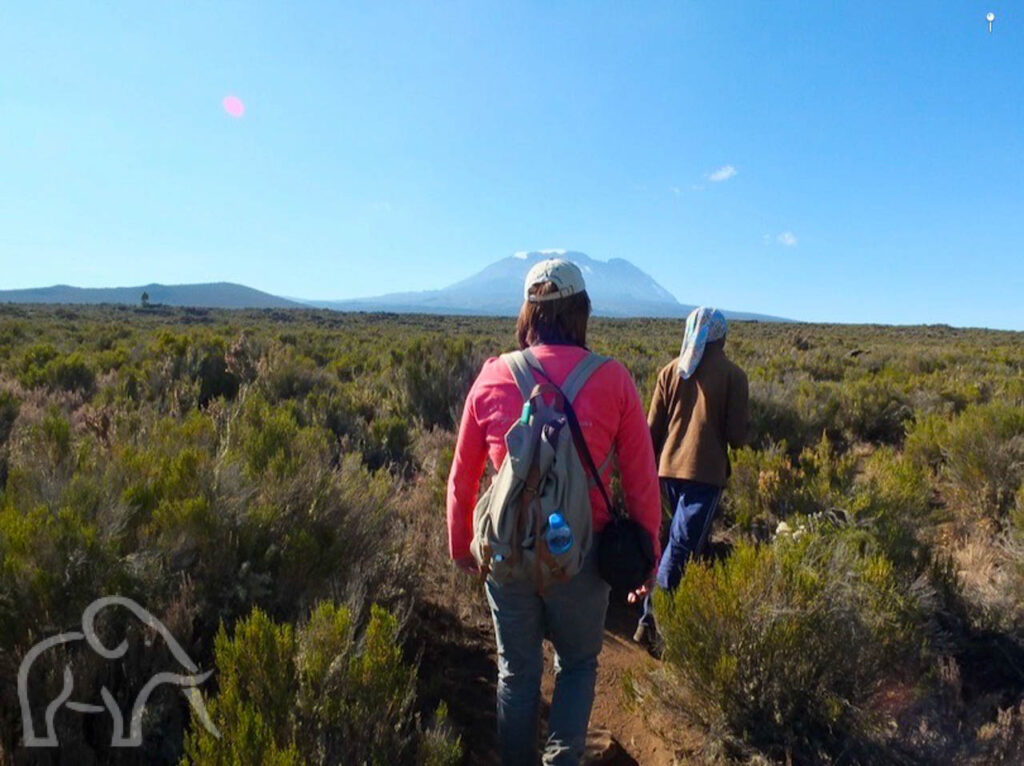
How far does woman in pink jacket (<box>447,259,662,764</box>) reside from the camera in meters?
2.09

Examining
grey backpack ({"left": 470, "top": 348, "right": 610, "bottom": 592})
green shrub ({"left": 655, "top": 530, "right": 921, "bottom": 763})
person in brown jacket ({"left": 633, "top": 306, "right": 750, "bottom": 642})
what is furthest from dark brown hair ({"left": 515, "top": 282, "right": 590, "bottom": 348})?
person in brown jacket ({"left": 633, "top": 306, "right": 750, "bottom": 642})

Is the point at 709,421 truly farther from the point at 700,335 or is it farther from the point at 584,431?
the point at 584,431

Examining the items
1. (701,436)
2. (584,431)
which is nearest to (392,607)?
(584,431)

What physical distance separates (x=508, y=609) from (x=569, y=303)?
1111 millimetres

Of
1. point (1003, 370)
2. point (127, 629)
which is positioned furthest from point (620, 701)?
point (1003, 370)

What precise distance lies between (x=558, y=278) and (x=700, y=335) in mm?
1699

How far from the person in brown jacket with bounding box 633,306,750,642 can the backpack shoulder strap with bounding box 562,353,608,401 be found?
5.23 feet

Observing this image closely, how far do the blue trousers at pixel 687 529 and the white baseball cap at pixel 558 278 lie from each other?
188 centimetres

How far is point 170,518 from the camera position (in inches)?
103

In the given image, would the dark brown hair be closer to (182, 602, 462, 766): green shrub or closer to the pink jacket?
the pink jacket

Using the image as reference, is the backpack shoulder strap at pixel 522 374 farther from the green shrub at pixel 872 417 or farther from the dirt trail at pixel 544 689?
the green shrub at pixel 872 417

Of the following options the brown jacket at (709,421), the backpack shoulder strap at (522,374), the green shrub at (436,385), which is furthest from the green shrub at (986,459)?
the green shrub at (436,385)

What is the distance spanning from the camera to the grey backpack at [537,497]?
189 cm

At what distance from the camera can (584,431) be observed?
206 cm
